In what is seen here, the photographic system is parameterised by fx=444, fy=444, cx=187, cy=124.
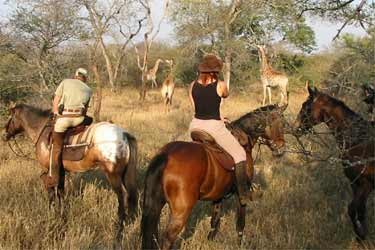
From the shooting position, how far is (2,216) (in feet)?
17.9

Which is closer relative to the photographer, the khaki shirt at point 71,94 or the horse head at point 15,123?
the khaki shirt at point 71,94

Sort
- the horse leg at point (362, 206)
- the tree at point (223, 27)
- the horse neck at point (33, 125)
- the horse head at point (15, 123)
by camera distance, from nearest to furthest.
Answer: the horse leg at point (362, 206), the horse neck at point (33, 125), the horse head at point (15, 123), the tree at point (223, 27)

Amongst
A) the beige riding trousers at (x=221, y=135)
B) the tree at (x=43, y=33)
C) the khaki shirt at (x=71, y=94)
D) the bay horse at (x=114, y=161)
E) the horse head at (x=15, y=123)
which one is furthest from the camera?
the tree at (x=43, y=33)

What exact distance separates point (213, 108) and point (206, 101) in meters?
0.12

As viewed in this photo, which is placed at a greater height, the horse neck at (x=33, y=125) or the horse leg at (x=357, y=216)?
the horse neck at (x=33, y=125)

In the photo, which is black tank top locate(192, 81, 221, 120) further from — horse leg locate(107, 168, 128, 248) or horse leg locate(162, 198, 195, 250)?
horse leg locate(107, 168, 128, 248)

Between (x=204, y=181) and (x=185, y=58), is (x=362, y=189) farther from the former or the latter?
(x=185, y=58)

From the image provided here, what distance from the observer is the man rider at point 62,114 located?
6.94 m

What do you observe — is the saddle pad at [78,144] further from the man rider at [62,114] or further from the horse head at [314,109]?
the horse head at [314,109]

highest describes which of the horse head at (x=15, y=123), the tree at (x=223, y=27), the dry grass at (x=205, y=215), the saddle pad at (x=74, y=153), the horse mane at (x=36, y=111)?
the tree at (x=223, y=27)

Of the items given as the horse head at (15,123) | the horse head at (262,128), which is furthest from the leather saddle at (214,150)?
the horse head at (15,123)

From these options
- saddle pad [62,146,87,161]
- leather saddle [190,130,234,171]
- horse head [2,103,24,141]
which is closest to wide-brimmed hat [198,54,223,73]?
leather saddle [190,130,234,171]

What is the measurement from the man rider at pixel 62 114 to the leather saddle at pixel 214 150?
246 cm

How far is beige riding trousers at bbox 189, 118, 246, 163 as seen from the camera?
543 cm
